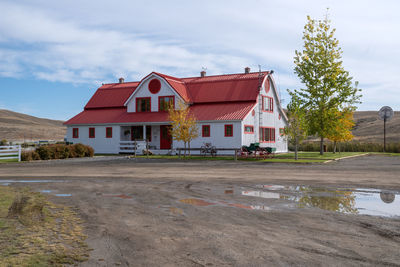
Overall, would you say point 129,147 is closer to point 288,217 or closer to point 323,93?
point 323,93

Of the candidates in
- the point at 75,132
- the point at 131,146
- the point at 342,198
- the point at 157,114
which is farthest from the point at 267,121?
the point at 342,198

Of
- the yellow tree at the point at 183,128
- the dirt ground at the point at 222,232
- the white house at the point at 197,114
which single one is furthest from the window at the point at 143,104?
the dirt ground at the point at 222,232

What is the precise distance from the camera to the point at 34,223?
7250 mm

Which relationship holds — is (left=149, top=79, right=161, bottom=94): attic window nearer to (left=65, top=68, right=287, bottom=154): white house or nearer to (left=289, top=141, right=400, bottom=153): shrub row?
(left=65, top=68, right=287, bottom=154): white house

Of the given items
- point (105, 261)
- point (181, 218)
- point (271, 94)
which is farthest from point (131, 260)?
point (271, 94)

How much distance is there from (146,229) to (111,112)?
38.5m

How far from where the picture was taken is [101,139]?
4231 cm

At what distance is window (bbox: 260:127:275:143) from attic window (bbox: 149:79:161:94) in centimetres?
1141

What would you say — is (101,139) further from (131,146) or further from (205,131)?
(205,131)

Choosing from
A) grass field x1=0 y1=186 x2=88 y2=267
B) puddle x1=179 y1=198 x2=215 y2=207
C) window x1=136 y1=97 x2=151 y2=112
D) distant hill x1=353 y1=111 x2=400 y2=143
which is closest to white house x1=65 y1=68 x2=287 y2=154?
window x1=136 y1=97 x2=151 y2=112

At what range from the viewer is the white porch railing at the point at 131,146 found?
3847 cm

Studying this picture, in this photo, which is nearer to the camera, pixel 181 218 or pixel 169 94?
pixel 181 218

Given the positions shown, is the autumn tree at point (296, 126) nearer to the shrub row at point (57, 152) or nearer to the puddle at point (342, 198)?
the puddle at point (342, 198)

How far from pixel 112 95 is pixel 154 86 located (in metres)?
7.83
